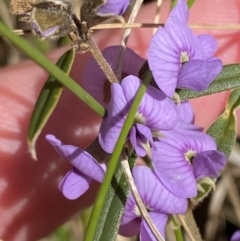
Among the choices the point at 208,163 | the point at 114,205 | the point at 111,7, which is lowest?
the point at 114,205

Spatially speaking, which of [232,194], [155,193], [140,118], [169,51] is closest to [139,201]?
[155,193]

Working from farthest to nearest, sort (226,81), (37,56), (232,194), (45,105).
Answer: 1. (232,194)
2. (226,81)
3. (45,105)
4. (37,56)

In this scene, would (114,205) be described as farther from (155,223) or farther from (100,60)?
(100,60)

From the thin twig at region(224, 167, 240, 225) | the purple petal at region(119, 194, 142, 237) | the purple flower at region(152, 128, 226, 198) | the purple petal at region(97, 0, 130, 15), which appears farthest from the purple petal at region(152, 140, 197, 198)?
the thin twig at region(224, 167, 240, 225)

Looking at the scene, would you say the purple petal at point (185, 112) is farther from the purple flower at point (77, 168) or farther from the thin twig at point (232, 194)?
the thin twig at point (232, 194)

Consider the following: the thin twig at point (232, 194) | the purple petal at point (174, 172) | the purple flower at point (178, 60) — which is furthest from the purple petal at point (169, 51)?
the thin twig at point (232, 194)

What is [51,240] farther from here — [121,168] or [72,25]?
[72,25]
